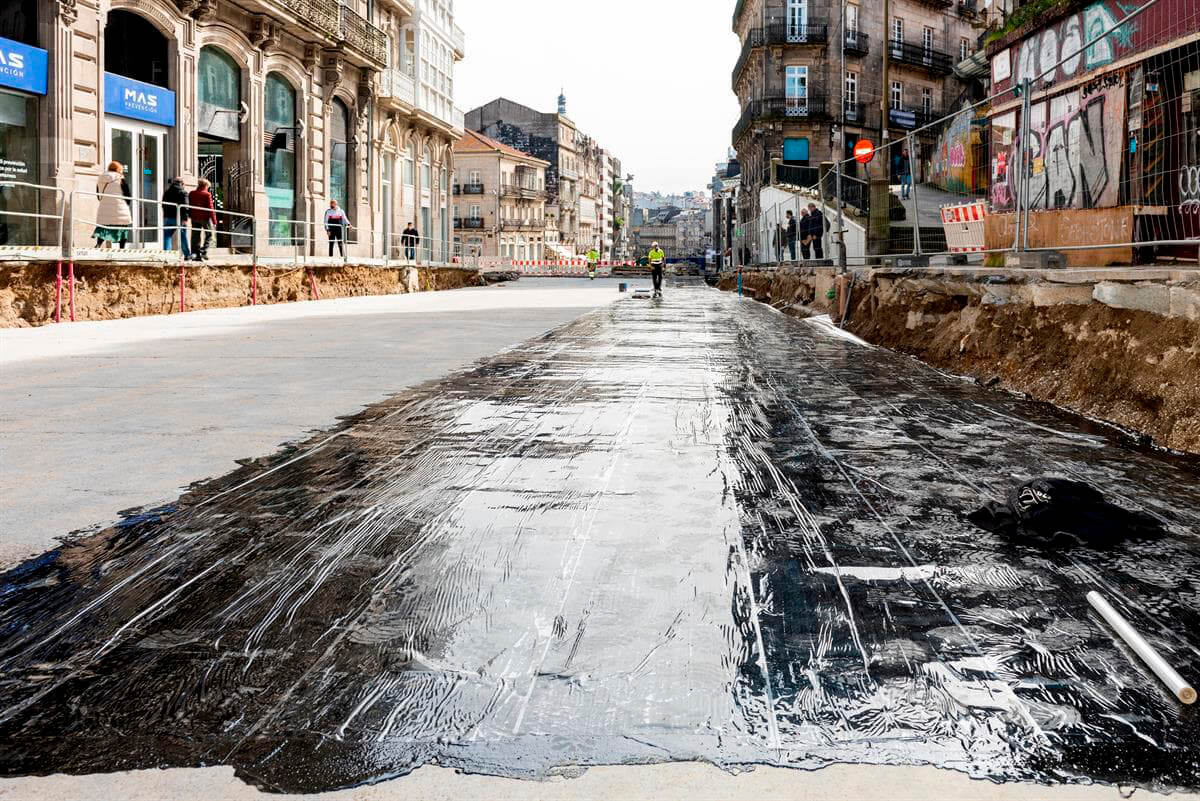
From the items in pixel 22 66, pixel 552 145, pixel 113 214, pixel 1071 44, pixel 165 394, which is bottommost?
pixel 165 394

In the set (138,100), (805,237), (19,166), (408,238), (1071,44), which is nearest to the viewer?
(1071,44)

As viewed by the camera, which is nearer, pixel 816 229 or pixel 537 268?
pixel 816 229

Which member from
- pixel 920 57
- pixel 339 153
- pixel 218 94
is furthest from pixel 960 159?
pixel 920 57

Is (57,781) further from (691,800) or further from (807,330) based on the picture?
(807,330)

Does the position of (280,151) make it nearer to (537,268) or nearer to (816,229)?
(816,229)

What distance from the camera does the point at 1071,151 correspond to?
11.7 meters

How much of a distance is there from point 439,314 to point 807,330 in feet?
21.5

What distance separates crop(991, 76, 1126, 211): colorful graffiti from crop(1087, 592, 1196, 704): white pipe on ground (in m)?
6.89

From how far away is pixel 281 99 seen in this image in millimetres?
28000

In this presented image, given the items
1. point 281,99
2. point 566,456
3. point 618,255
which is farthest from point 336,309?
point 618,255

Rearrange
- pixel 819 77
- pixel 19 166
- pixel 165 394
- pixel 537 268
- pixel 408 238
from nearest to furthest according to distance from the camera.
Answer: pixel 165 394 < pixel 19 166 < pixel 408 238 < pixel 819 77 < pixel 537 268

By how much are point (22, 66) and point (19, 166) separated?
63.9 inches

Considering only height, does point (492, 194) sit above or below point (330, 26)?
above

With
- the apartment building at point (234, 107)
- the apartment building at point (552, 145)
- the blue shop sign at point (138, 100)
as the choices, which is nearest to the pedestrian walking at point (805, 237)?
the apartment building at point (234, 107)
